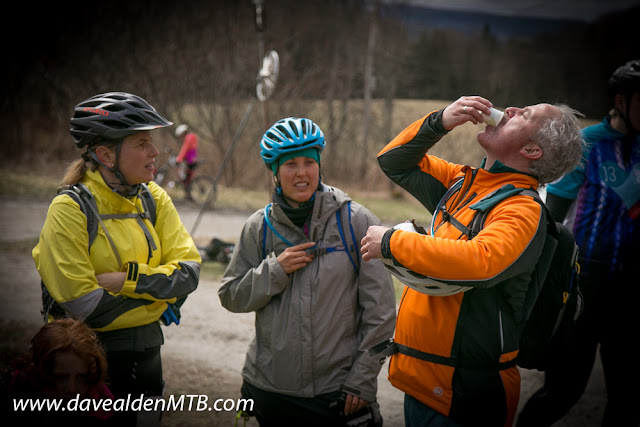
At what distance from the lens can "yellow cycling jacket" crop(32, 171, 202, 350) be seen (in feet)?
7.73

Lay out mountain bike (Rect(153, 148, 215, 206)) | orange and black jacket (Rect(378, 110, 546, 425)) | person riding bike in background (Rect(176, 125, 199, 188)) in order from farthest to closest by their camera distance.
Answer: person riding bike in background (Rect(176, 125, 199, 188)) → mountain bike (Rect(153, 148, 215, 206)) → orange and black jacket (Rect(378, 110, 546, 425))

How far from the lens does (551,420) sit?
3174mm

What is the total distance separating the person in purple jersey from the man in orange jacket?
4.17 feet

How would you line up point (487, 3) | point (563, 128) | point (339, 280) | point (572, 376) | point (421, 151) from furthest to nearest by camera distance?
point (487, 3), point (572, 376), point (339, 280), point (421, 151), point (563, 128)

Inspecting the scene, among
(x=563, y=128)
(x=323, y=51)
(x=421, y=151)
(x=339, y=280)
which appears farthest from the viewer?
(x=323, y=51)

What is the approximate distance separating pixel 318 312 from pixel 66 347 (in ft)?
3.71

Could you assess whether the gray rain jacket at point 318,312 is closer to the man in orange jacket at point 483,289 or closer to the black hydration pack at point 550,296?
the man in orange jacket at point 483,289

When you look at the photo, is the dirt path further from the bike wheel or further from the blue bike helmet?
the bike wheel

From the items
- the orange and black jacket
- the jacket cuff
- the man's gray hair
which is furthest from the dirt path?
the man's gray hair

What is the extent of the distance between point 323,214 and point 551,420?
193 centimetres

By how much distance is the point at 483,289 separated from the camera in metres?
1.96

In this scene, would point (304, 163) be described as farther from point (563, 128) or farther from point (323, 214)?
point (563, 128)

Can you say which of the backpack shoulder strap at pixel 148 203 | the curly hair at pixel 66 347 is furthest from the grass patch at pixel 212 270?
the curly hair at pixel 66 347

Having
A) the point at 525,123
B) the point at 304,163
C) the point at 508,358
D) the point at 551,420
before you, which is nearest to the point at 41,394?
the point at 304,163
